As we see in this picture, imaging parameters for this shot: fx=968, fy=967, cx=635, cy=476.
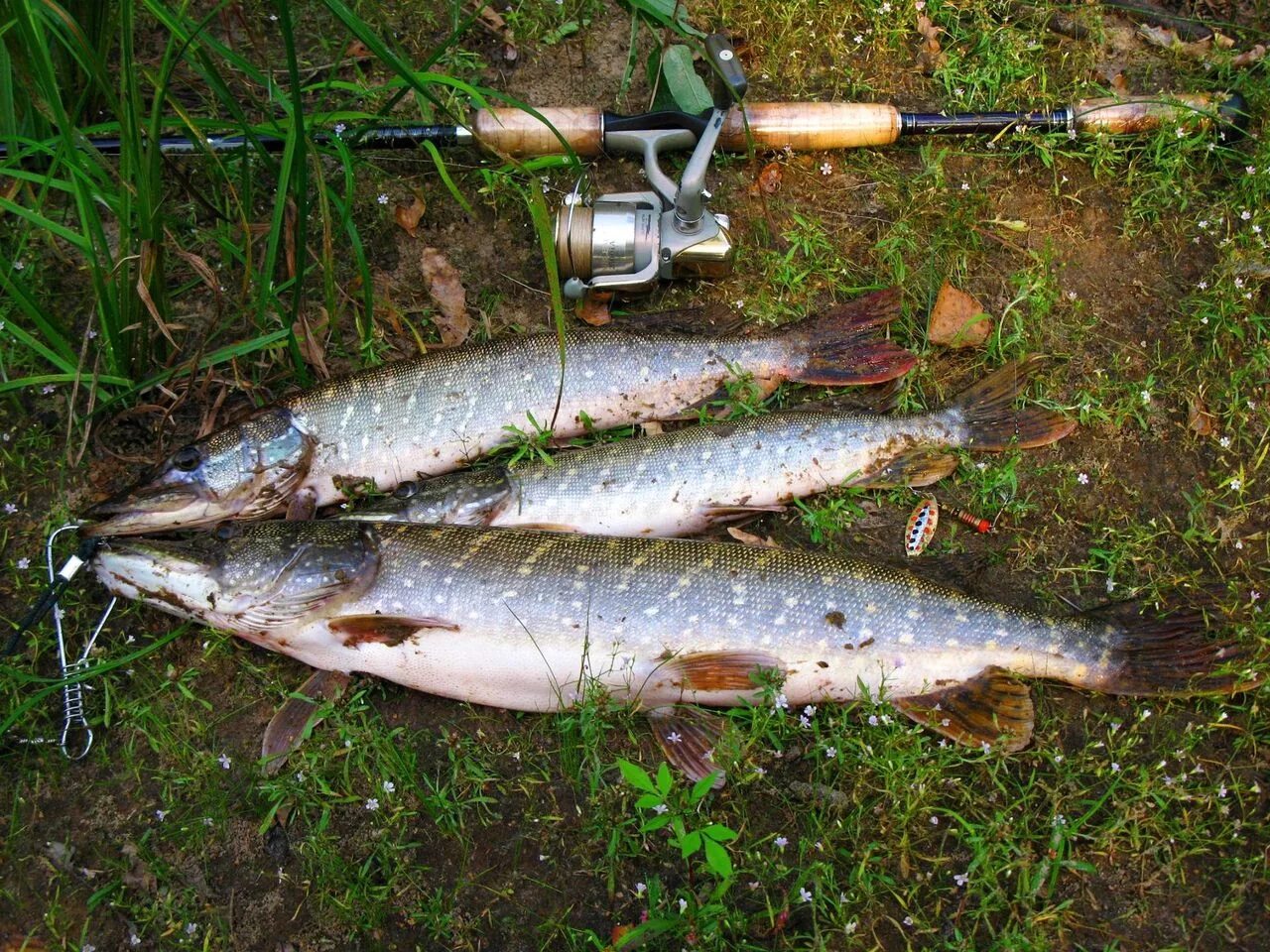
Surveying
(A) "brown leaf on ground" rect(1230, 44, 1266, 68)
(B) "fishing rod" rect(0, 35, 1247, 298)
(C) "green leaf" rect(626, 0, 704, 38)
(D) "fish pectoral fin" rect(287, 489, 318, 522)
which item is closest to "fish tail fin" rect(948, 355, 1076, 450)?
(B) "fishing rod" rect(0, 35, 1247, 298)

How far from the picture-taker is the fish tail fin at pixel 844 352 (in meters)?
4.36

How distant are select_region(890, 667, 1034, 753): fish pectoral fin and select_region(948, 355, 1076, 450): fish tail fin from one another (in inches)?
43.5

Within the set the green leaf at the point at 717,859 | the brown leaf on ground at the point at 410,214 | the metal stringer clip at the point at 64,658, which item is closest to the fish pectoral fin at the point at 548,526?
the green leaf at the point at 717,859

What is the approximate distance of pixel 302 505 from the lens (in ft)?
13.8

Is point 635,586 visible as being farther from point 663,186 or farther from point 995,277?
point 995,277

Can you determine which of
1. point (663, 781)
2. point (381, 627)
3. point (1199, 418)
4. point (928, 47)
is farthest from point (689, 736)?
point (928, 47)

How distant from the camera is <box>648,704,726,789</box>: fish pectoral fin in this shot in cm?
356

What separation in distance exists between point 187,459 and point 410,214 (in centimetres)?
165

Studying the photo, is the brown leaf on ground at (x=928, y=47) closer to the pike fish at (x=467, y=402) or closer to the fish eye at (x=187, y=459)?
the pike fish at (x=467, y=402)

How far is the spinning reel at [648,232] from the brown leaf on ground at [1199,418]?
87.1 inches

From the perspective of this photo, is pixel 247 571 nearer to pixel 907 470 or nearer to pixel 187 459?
pixel 187 459

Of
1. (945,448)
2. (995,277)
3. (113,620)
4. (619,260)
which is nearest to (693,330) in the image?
(619,260)

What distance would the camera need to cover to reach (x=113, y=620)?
3951 millimetres

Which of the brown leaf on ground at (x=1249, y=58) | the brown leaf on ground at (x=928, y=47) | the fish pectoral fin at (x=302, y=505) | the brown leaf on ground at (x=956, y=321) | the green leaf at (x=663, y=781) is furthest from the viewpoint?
the brown leaf on ground at (x=928, y=47)
